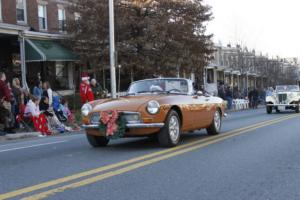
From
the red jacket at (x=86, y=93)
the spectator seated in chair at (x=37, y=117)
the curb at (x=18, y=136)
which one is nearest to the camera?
the curb at (x=18, y=136)

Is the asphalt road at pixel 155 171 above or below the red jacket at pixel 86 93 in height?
below

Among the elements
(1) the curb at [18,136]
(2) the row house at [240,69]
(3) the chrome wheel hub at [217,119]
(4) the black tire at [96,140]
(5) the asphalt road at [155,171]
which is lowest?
(1) the curb at [18,136]

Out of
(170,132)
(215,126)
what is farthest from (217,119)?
(170,132)

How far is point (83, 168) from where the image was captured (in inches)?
316

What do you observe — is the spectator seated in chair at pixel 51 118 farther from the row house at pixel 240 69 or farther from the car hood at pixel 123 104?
the row house at pixel 240 69

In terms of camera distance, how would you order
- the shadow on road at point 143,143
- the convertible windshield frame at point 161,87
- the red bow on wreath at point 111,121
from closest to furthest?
the red bow on wreath at point 111,121 → the shadow on road at point 143,143 → the convertible windshield frame at point 161,87

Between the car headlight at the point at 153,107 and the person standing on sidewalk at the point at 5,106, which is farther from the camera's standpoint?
the person standing on sidewalk at the point at 5,106

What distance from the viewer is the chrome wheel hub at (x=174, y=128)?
10.4 metres

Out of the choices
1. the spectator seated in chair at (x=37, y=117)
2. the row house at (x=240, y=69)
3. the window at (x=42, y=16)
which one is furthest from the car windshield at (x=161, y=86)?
the row house at (x=240, y=69)

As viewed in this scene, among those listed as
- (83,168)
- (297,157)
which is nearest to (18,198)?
(83,168)

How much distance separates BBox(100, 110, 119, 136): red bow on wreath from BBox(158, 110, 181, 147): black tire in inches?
37.3

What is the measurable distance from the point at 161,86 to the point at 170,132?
1.63 m

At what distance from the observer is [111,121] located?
9.90m

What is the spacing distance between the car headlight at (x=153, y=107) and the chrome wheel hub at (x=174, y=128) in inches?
20.8
